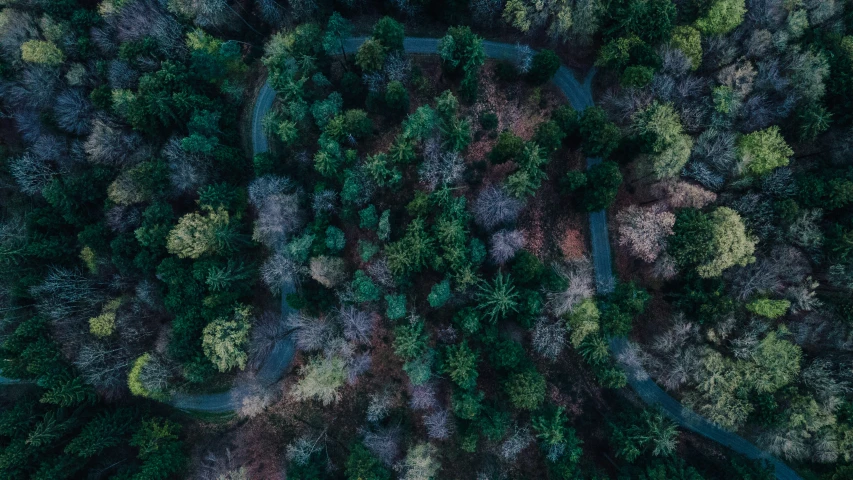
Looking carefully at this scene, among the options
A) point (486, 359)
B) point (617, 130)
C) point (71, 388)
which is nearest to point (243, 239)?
point (71, 388)

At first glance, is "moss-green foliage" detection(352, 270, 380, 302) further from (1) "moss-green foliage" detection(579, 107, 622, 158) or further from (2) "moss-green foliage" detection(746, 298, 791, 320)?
(2) "moss-green foliage" detection(746, 298, 791, 320)

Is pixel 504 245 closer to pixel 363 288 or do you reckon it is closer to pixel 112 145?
pixel 363 288

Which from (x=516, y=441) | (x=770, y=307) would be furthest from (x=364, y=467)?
(x=770, y=307)

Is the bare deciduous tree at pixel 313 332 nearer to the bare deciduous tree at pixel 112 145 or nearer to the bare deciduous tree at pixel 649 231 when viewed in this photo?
the bare deciduous tree at pixel 112 145

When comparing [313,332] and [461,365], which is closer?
[461,365]

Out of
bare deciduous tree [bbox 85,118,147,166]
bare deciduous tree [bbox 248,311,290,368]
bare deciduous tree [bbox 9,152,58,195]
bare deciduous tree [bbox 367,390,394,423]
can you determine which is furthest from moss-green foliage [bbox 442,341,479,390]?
bare deciduous tree [bbox 9,152,58,195]

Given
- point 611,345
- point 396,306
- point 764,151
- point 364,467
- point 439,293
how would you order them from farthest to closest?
point 611,345 < point 396,306 < point 439,293 < point 364,467 < point 764,151

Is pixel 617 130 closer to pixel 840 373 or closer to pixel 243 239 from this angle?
pixel 840 373

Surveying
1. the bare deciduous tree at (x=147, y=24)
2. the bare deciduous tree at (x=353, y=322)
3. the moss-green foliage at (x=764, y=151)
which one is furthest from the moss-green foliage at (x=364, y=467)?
the moss-green foliage at (x=764, y=151)

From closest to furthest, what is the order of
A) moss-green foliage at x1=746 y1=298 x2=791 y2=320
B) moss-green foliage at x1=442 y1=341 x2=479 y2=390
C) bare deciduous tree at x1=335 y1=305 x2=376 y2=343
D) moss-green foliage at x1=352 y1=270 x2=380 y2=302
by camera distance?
1. moss-green foliage at x1=746 y1=298 x2=791 y2=320
2. moss-green foliage at x1=442 y1=341 x2=479 y2=390
3. moss-green foliage at x1=352 y1=270 x2=380 y2=302
4. bare deciduous tree at x1=335 y1=305 x2=376 y2=343
